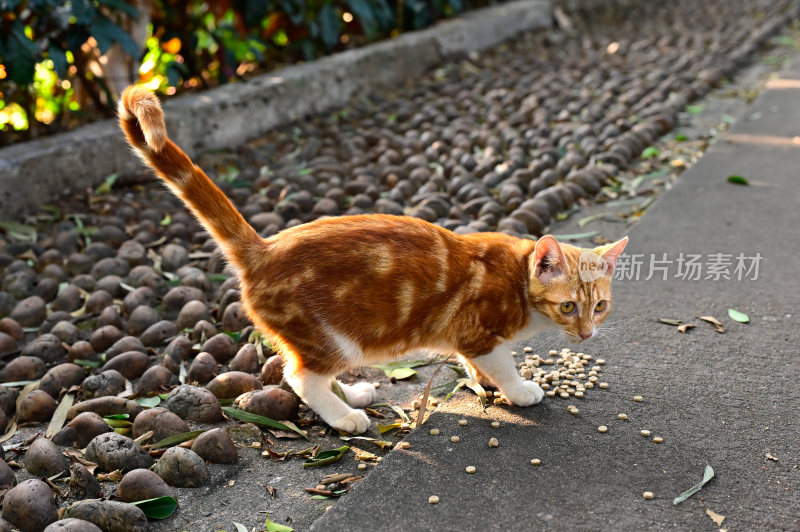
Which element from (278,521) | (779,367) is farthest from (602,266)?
(278,521)

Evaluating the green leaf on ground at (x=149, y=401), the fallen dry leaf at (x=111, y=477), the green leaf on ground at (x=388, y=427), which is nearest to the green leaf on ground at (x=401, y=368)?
the green leaf on ground at (x=388, y=427)

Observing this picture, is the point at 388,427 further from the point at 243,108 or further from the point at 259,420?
the point at 243,108

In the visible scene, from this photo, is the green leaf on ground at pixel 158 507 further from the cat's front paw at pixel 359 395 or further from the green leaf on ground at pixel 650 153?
the green leaf on ground at pixel 650 153

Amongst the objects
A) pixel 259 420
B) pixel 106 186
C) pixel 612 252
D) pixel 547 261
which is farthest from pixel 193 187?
pixel 106 186

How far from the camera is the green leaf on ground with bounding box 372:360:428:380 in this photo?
3225mm

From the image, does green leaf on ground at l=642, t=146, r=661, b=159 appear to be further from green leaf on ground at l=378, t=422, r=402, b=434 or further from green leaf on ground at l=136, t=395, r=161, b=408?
green leaf on ground at l=136, t=395, r=161, b=408

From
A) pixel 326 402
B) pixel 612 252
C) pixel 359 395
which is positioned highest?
pixel 612 252

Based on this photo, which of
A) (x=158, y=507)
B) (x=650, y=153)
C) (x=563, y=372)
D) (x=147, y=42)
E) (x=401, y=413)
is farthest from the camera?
(x=147, y=42)

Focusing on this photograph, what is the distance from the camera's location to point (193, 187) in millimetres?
2775

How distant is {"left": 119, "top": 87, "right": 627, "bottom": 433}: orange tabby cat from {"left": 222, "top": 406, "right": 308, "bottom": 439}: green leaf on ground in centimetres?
11

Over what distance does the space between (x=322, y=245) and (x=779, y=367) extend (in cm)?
175

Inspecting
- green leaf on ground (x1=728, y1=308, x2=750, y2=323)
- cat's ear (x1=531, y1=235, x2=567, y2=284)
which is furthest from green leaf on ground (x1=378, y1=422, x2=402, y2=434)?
green leaf on ground (x1=728, y1=308, x2=750, y2=323)

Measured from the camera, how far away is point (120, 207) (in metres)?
4.69

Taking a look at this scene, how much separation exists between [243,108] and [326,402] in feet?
11.7
